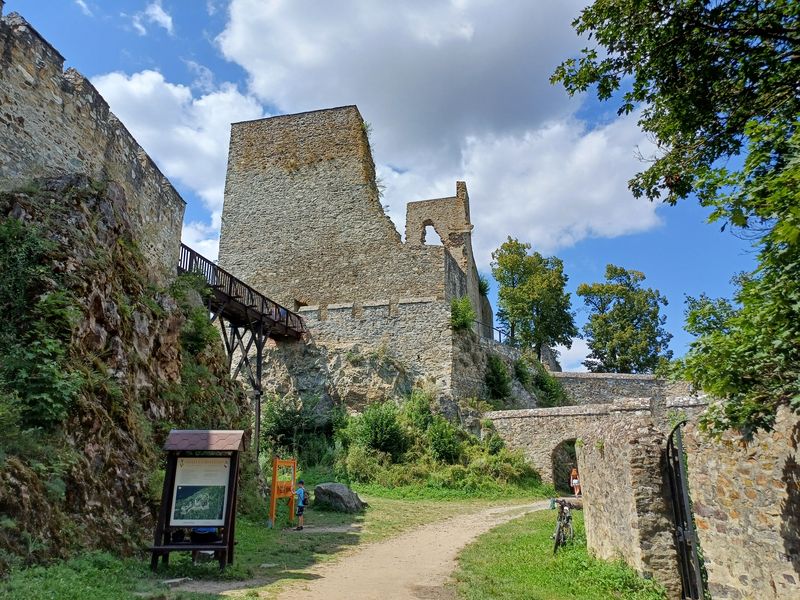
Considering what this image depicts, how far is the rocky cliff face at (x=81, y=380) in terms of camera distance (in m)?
6.16

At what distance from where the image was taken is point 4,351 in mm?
6953

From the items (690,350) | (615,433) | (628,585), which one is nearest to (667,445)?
(615,433)

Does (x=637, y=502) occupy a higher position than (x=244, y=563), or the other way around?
(x=637, y=502)

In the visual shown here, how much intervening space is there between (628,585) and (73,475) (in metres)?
6.37

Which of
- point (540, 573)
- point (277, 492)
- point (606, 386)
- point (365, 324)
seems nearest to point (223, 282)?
point (365, 324)

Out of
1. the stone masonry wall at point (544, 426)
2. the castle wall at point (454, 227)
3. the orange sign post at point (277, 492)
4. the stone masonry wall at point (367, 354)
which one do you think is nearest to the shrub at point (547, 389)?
the castle wall at point (454, 227)

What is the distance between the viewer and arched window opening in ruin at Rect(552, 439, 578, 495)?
1808cm

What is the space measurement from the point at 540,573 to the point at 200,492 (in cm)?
442

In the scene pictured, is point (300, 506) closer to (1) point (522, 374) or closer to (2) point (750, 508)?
(2) point (750, 508)

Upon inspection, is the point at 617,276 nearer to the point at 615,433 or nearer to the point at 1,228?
the point at 615,433

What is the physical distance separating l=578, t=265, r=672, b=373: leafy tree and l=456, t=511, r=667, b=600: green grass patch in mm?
22308

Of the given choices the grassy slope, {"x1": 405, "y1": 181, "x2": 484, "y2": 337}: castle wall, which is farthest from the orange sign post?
{"x1": 405, "y1": 181, "x2": 484, "y2": 337}: castle wall

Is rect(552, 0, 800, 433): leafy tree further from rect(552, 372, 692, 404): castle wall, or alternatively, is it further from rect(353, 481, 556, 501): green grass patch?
rect(552, 372, 692, 404): castle wall

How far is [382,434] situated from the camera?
1688 cm
